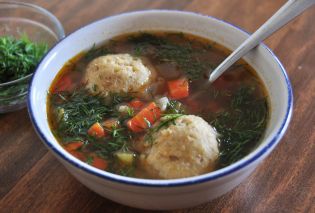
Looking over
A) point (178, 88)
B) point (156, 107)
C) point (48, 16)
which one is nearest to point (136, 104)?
point (156, 107)

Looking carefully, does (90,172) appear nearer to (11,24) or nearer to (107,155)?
(107,155)

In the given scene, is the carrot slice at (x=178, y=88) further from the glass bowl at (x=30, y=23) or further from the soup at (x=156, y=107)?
the glass bowl at (x=30, y=23)

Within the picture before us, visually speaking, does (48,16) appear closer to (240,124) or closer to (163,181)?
(240,124)

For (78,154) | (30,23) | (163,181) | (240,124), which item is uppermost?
(163,181)

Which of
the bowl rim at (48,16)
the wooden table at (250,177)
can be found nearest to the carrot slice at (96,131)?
the wooden table at (250,177)

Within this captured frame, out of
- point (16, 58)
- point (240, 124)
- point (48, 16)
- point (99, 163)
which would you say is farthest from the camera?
point (48, 16)

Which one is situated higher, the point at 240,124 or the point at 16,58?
the point at 240,124

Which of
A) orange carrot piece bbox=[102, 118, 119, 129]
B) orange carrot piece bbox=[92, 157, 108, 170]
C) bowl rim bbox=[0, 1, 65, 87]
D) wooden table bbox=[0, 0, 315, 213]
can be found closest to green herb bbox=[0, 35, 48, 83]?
bowl rim bbox=[0, 1, 65, 87]
